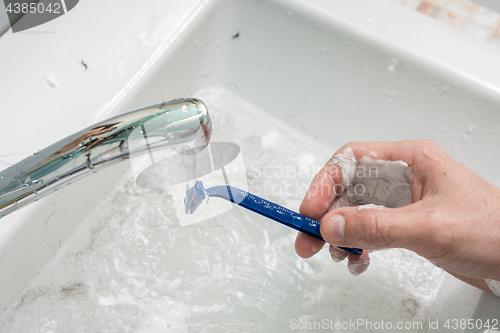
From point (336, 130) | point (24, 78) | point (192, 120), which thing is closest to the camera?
point (192, 120)

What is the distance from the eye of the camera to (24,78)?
0.52m

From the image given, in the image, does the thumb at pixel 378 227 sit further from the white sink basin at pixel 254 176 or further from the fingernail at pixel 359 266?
the white sink basin at pixel 254 176

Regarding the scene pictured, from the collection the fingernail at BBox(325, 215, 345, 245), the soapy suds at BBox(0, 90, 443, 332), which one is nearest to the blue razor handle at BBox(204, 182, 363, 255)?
the fingernail at BBox(325, 215, 345, 245)

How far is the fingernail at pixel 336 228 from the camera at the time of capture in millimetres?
435

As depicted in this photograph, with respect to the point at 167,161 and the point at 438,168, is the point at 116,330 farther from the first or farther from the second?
the point at 438,168

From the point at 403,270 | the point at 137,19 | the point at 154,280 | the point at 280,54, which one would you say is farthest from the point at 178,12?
the point at 403,270

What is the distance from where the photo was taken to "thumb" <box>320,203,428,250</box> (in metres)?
0.40

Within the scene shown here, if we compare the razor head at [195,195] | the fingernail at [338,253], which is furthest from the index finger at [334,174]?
the razor head at [195,195]

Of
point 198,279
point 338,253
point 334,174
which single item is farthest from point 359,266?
point 198,279

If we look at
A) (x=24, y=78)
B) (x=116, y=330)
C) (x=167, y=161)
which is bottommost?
(x=116, y=330)

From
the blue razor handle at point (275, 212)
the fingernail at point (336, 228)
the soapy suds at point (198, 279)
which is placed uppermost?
the fingernail at point (336, 228)

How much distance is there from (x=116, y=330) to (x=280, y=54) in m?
0.58

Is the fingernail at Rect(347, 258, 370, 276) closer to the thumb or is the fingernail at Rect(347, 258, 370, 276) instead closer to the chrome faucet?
the thumb

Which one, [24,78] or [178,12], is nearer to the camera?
[24,78]
